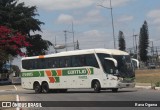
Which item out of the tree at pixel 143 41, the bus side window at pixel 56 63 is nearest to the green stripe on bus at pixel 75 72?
the bus side window at pixel 56 63

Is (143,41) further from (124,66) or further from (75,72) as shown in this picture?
(124,66)

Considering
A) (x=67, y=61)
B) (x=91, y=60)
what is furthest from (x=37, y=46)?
(x=91, y=60)

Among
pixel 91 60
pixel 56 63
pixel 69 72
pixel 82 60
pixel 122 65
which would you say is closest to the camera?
pixel 122 65

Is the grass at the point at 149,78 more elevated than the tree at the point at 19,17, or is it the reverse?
the tree at the point at 19,17

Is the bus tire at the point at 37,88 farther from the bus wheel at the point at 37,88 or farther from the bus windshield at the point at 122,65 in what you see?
the bus windshield at the point at 122,65

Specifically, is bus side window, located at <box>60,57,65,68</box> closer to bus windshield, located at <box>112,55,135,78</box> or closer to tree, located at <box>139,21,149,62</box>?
bus windshield, located at <box>112,55,135,78</box>

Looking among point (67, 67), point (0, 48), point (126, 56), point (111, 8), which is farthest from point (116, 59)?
point (111, 8)

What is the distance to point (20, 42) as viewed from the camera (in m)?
24.3

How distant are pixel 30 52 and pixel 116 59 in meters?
40.7

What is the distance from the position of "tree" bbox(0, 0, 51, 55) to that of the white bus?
28.8 m

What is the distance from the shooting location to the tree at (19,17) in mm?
71488

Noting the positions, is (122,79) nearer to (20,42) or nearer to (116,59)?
(116,59)

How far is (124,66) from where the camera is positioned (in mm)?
36938

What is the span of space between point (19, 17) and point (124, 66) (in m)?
38.4
